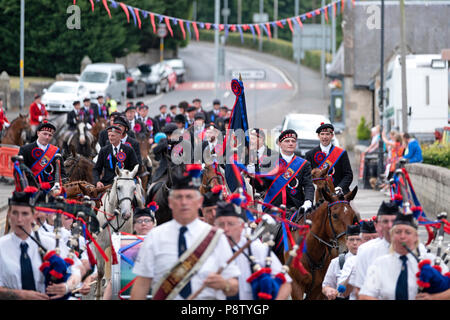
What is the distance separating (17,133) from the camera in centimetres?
3017

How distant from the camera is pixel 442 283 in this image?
8.59 m

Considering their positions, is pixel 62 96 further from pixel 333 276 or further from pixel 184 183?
pixel 184 183

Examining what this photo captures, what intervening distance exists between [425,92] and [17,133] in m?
15.4

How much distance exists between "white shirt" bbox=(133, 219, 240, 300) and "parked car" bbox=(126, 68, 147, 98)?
2093 inches

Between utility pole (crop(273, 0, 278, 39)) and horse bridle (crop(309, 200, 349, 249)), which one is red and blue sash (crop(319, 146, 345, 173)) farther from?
utility pole (crop(273, 0, 278, 39))

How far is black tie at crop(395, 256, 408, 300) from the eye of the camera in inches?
332

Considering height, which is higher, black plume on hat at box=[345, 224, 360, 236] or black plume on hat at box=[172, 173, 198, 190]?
black plume on hat at box=[172, 173, 198, 190]

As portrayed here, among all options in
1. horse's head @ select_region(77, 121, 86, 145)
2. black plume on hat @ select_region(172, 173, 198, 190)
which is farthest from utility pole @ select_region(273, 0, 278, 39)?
black plume on hat @ select_region(172, 173, 198, 190)

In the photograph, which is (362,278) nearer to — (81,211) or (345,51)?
(81,211)

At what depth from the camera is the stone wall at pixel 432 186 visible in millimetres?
22062

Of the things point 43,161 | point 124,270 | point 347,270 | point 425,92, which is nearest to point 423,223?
point 347,270

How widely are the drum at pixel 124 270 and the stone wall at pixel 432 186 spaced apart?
38.2 ft

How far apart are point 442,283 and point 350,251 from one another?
263 cm
